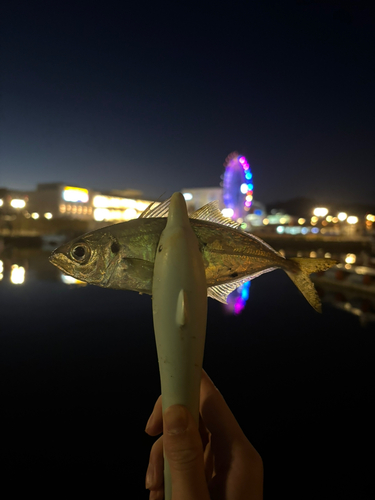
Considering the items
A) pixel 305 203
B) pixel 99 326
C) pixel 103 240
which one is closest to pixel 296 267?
pixel 103 240

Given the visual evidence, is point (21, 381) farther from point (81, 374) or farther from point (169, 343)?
point (169, 343)

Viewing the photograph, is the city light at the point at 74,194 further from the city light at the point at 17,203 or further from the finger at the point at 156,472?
the finger at the point at 156,472

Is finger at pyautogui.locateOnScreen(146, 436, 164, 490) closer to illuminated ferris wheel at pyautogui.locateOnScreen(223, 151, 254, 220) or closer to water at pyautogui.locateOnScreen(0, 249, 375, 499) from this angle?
water at pyautogui.locateOnScreen(0, 249, 375, 499)

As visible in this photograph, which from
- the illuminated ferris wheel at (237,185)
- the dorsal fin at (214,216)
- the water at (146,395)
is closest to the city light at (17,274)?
the water at (146,395)

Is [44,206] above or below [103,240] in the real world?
above

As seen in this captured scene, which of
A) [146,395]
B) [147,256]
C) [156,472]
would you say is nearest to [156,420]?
[156,472]

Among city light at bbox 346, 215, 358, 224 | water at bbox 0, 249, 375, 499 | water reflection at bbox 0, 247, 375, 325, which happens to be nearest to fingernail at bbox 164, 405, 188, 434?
water at bbox 0, 249, 375, 499

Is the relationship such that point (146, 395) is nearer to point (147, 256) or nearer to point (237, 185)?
point (147, 256)
